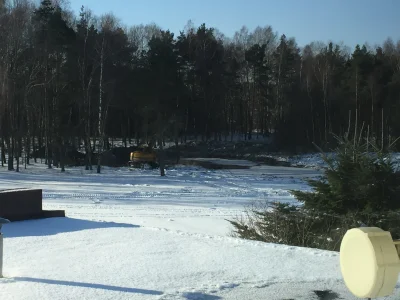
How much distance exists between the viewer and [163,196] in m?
26.0

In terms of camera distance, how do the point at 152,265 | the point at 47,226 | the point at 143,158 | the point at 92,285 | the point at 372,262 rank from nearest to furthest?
the point at 372,262
the point at 92,285
the point at 152,265
the point at 47,226
the point at 143,158

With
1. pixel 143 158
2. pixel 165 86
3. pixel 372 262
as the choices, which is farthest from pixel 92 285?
pixel 165 86

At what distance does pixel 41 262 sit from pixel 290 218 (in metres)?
5.31

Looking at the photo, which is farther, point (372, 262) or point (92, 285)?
point (92, 285)

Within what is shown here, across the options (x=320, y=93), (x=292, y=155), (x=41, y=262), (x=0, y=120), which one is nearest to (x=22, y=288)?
(x=41, y=262)

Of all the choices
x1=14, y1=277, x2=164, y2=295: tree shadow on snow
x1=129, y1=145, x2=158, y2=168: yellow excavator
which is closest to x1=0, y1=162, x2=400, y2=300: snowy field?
x1=14, y1=277, x2=164, y2=295: tree shadow on snow

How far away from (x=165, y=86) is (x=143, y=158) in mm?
12798

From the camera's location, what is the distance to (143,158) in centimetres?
4462

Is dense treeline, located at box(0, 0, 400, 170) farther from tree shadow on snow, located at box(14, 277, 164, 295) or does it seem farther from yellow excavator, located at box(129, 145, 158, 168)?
tree shadow on snow, located at box(14, 277, 164, 295)

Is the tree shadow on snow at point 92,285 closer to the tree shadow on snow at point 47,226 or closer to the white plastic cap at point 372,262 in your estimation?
the white plastic cap at point 372,262

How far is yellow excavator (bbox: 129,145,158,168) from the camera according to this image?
146 feet

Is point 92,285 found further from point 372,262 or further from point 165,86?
point 165,86

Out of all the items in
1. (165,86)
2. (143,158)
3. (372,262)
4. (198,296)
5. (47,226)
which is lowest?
(198,296)

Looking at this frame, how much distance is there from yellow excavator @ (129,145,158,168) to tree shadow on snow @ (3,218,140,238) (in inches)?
1272
